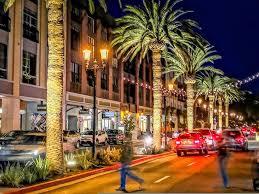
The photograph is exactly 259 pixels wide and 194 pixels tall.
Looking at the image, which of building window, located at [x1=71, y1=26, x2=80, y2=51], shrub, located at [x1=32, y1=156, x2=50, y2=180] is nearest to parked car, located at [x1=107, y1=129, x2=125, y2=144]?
building window, located at [x1=71, y1=26, x2=80, y2=51]

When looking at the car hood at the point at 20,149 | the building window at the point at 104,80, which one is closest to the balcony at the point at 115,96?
the building window at the point at 104,80

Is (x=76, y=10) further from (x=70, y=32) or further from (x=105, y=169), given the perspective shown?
(x=105, y=169)

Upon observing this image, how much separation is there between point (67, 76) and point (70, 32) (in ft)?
15.8

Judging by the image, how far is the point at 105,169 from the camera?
2389 centimetres

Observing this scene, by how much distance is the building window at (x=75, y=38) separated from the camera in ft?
184

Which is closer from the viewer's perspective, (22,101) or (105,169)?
(105,169)

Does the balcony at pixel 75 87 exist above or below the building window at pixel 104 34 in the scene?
below

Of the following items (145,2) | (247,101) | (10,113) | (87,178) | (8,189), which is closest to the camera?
(8,189)

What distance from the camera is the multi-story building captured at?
4250 cm

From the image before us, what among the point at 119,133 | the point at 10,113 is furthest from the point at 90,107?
the point at 10,113

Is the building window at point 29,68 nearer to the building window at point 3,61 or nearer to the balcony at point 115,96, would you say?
the building window at point 3,61

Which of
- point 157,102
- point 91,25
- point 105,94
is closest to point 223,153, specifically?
point 157,102

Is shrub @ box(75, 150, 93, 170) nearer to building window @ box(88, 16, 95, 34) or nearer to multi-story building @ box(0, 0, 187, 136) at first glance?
multi-story building @ box(0, 0, 187, 136)

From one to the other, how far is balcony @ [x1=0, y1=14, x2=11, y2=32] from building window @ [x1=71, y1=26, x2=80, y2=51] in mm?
14008
